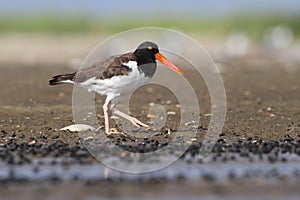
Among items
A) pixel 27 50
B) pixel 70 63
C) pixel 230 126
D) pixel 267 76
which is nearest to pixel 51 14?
pixel 27 50

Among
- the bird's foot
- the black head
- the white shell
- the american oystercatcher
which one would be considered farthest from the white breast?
the white shell

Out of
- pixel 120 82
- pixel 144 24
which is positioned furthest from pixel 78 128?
pixel 144 24

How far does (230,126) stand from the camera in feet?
33.8

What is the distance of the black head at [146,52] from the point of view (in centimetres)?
1010

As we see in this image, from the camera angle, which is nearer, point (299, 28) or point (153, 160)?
point (153, 160)

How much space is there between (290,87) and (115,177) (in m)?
8.84

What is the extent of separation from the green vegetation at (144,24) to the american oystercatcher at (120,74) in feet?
73.6

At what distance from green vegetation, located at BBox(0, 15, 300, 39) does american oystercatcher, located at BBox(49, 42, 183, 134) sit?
22.4m

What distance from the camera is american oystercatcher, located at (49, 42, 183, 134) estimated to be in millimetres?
9812

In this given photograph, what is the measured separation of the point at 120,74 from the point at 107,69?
24 centimetres

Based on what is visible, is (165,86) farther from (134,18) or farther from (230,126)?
(134,18)

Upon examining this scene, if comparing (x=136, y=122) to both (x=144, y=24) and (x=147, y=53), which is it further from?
(x=144, y=24)

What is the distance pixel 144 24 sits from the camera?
39531 mm

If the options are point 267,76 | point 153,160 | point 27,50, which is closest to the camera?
point 153,160
